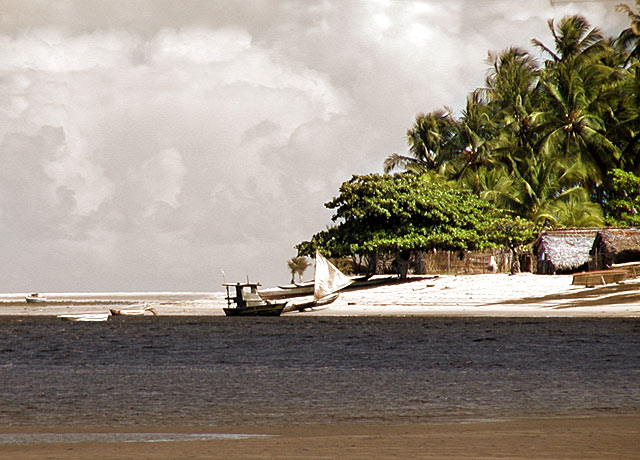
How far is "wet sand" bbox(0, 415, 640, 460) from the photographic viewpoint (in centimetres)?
936

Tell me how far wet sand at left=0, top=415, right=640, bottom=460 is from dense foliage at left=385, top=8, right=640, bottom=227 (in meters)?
56.8

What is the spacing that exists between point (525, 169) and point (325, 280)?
2948 cm

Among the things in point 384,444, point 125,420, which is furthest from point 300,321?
point 384,444

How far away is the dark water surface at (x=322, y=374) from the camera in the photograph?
48.9ft

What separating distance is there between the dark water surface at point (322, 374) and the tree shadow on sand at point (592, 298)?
13.4 ft

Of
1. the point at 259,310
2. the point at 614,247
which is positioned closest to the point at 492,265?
the point at 614,247

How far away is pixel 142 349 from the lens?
33594mm

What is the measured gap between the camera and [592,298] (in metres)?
49.0

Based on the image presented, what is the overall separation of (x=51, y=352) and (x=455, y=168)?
2179 inches

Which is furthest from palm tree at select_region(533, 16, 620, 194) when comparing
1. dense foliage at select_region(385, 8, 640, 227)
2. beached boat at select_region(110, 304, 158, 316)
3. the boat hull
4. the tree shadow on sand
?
beached boat at select_region(110, 304, 158, 316)

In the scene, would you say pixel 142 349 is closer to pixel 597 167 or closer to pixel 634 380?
pixel 634 380

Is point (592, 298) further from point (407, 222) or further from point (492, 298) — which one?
point (407, 222)

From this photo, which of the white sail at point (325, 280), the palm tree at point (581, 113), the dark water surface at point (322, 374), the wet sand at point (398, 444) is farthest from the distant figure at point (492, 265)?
the wet sand at point (398, 444)

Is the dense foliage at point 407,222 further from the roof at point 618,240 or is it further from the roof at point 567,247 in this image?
the roof at point 618,240
